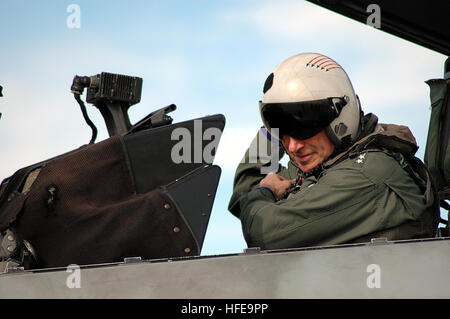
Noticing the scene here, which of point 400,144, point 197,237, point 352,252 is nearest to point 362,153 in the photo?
point 400,144

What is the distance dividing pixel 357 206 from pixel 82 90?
105 cm

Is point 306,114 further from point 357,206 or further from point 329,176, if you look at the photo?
point 357,206

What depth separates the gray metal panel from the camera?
161 centimetres

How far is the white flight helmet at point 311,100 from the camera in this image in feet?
8.70

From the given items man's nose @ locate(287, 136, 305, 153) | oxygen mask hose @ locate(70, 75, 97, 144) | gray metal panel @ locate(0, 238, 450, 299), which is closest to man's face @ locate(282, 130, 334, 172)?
man's nose @ locate(287, 136, 305, 153)

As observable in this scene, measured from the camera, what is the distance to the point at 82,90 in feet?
8.02

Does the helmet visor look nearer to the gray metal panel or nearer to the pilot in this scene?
the pilot

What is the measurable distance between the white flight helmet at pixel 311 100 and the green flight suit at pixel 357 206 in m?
0.13

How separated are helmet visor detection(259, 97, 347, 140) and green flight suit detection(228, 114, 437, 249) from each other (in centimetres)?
16

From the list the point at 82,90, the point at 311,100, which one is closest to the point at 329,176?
the point at 311,100

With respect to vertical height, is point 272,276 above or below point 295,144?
below

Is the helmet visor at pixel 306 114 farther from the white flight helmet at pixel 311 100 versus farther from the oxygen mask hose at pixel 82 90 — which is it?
the oxygen mask hose at pixel 82 90

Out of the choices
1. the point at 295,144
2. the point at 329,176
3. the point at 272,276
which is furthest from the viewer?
the point at 295,144

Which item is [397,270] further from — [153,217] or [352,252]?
[153,217]
